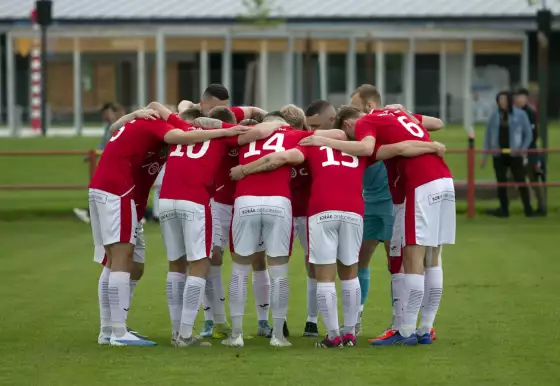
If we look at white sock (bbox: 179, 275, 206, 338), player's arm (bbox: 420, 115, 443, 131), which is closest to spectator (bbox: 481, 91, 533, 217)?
player's arm (bbox: 420, 115, 443, 131)

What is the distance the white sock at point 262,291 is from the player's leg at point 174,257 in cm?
71

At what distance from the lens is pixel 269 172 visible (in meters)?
10.0

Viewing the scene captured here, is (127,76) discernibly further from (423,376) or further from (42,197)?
(423,376)

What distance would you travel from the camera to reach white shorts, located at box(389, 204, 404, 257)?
1034 cm

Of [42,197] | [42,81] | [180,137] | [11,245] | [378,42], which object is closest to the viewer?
[180,137]

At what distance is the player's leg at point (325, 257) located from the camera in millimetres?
9862

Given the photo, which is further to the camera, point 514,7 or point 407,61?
point 514,7

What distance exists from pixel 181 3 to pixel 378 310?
1459 inches

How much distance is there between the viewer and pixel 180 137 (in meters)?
10.0

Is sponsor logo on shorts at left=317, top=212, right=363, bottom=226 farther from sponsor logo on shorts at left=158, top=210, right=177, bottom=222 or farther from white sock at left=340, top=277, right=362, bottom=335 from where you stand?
Result: sponsor logo on shorts at left=158, top=210, right=177, bottom=222

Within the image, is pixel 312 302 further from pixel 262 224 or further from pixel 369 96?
pixel 369 96

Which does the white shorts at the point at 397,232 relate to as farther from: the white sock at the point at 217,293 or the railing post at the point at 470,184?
the railing post at the point at 470,184

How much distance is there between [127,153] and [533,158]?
44.3ft

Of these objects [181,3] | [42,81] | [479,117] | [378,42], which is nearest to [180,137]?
[42,81]
